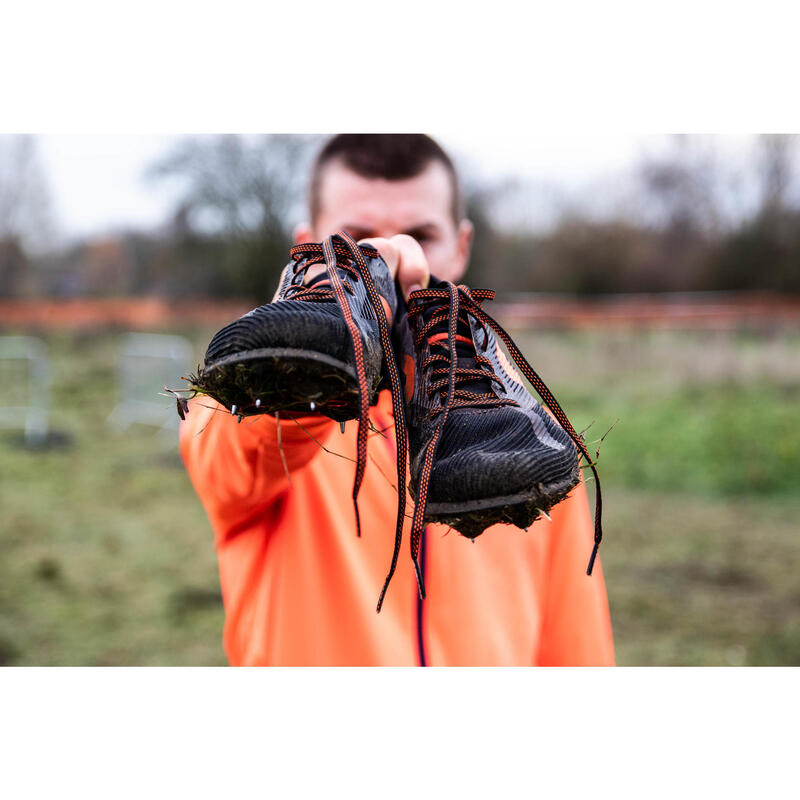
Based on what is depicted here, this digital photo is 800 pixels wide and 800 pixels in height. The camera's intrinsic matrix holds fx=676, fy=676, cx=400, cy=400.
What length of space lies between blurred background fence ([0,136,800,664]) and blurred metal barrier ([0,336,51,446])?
0.37ft

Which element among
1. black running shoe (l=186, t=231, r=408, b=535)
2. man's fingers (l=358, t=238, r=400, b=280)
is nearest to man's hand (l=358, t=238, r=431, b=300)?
man's fingers (l=358, t=238, r=400, b=280)

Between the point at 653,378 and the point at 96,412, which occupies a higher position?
the point at 653,378

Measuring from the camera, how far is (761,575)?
335 centimetres

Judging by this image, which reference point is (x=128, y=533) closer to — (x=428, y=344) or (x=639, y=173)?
(x=428, y=344)

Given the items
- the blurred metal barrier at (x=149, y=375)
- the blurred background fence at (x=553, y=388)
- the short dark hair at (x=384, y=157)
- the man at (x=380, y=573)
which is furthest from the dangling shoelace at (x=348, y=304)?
the blurred metal barrier at (x=149, y=375)

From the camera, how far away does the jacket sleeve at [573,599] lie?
110 cm

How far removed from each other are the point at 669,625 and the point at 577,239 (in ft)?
14.4

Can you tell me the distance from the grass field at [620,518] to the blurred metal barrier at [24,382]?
0.71 ft

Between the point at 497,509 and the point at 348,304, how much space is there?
0.78 feet

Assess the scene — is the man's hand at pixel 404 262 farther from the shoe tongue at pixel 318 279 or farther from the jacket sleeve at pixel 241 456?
the jacket sleeve at pixel 241 456

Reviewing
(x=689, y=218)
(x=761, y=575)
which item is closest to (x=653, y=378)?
(x=689, y=218)

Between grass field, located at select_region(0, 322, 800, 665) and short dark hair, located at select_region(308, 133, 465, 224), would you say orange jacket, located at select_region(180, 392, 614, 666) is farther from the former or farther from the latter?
grass field, located at select_region(0, 322, 800, 665)

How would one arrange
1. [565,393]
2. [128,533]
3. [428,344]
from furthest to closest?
[565,393] < [128,533] < [428,344]

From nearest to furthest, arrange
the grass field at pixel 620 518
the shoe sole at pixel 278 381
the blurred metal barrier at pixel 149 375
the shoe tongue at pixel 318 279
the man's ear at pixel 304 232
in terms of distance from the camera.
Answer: the shoe sole at pixel 278 381 → the shoe tongue at pixel 318 279 → the man's ear at pixel 304 232 → the grass field at pixel 620 518 → the blurred metal barrier at pixel 149 375
